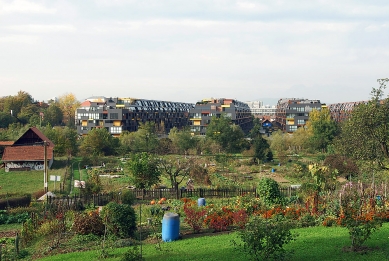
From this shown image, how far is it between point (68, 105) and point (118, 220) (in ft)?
329

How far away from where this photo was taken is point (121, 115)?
76375mm

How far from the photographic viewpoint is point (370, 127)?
20.4 meters

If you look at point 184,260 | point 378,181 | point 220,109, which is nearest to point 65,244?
point 184,260

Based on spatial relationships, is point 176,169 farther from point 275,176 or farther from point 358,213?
point 358,213

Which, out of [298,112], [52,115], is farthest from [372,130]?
[52,115]

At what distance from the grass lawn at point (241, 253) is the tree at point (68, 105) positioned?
94944mm

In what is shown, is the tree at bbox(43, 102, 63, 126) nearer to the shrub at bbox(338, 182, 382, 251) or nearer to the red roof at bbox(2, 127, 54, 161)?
the red roof at bbox(2, 127, 54, 161)

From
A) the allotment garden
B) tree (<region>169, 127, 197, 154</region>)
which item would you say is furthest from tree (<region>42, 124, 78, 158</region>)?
the allotment garden

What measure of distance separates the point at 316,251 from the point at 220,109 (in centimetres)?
7368

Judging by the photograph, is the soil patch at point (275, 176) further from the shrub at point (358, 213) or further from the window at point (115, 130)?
the window at point (115, 130)

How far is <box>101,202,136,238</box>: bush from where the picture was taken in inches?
561

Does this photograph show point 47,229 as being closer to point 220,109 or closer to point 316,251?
point 316,251

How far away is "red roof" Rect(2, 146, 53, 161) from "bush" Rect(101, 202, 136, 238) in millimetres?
28757

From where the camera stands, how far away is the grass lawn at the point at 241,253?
11109 mm
